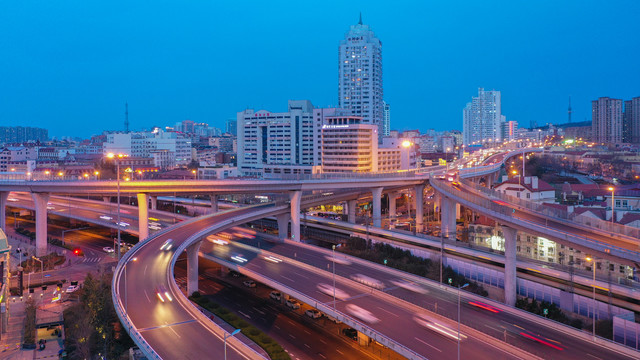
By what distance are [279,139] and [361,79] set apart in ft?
134

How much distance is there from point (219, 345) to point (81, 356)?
949 centimetres

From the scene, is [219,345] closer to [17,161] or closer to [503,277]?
[503,277]

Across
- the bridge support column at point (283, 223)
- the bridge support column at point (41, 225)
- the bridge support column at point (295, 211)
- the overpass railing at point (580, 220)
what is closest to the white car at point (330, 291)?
the overpass railing at point (580, 220)

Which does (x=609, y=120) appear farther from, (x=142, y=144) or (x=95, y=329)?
(x=95, y=329)

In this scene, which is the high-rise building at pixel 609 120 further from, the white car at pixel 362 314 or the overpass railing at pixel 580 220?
the white car at pixel 362 314

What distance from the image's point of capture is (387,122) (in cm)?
18088

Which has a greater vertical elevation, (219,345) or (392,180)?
(392,180)

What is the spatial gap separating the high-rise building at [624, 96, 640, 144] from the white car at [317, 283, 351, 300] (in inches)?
5991

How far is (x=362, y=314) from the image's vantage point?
25.3 meters

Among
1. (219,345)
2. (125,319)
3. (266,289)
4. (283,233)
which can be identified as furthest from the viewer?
(283,233)

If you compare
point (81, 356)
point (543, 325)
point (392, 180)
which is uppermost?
point (392, 180)

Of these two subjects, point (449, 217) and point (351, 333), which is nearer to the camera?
point (351, 333)

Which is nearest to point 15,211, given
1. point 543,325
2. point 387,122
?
point 543,325

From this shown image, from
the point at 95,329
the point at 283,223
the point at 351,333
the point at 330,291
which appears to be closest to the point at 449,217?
the point at 283,223
